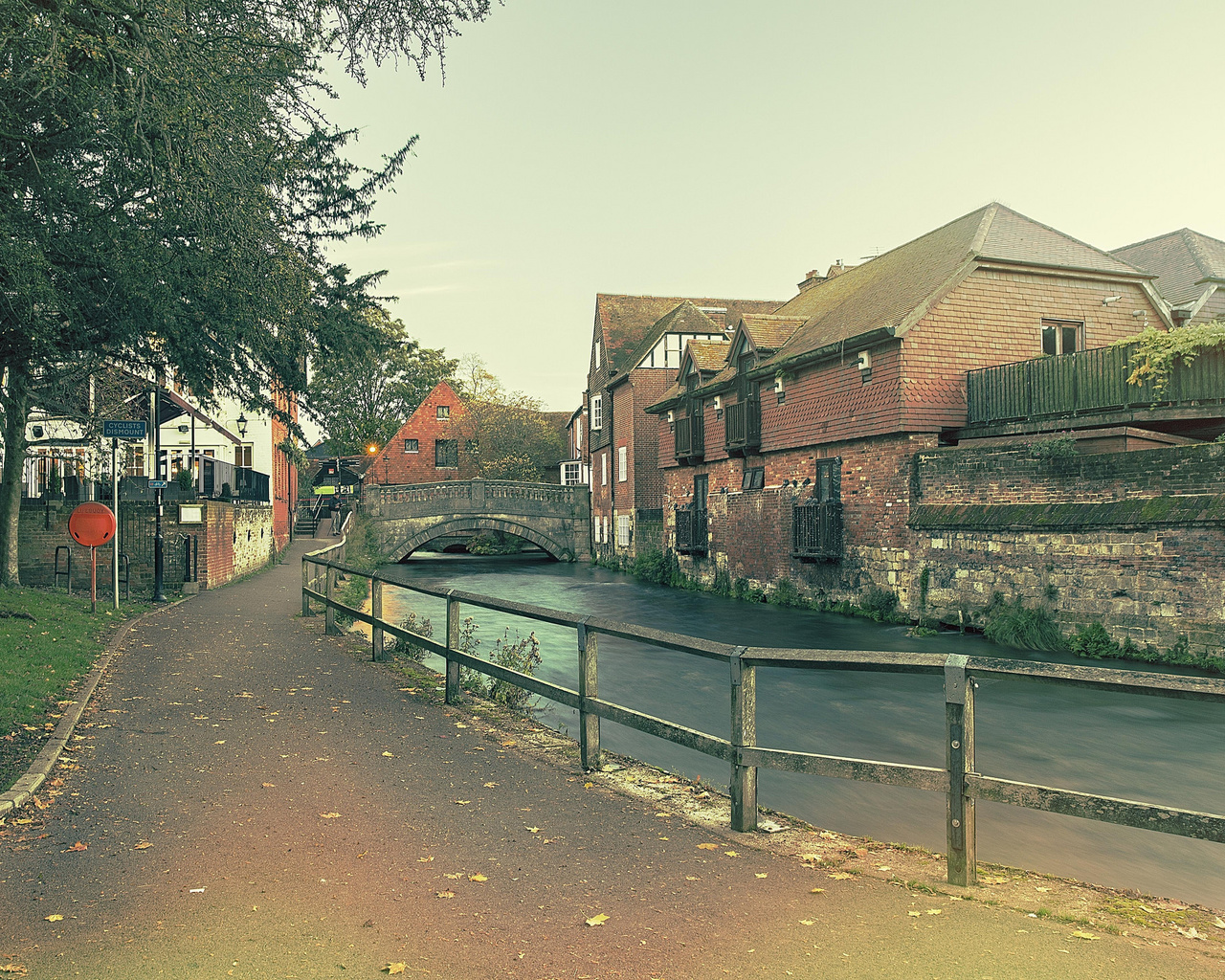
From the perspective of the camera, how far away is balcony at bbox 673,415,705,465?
32.7m

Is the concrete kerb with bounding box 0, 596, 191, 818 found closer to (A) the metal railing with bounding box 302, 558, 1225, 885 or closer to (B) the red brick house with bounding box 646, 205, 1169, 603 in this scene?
(A) the metal railing with bounding box 302, 558, 1225, 885

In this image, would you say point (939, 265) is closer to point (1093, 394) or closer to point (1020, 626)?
point (1093, 394)

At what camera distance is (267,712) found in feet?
28.9

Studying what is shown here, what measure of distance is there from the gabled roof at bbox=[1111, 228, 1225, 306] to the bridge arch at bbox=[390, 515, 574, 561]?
1104 inches

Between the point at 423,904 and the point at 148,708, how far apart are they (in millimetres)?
A: 5839

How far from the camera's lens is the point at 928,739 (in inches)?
526

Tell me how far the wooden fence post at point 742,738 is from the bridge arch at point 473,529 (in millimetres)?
41375

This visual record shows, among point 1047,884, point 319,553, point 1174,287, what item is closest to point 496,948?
point 1047,884

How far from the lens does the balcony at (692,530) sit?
107ft

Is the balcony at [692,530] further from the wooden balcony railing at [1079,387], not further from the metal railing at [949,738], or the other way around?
the metal railing at [949,738]

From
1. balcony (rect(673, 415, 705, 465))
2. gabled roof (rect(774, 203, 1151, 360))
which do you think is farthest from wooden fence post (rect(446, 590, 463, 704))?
balcony (rect(673, 415, 705, 465))

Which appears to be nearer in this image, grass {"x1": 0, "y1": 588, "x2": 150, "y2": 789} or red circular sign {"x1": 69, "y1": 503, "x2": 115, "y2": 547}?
grass {"x1": 0, "y1": 588, "x2": 150, "y2": 789}

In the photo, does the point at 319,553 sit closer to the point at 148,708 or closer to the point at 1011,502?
the point at 148,708

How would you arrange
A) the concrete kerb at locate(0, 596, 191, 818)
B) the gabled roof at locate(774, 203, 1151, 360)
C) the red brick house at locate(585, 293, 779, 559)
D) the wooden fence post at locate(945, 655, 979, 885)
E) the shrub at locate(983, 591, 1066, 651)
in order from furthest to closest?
1. the red brick house at locate(585, 293, 779, 559)
2. the gabled roof at locate(774, 203, 1151, 360)
3. the shrub at locate(983, 591, 1066, 651)
4. the concrete kerb at locate(0, 596, 191, 818)
5. the wooden fence post at locate(945, 655, 979, 885)
